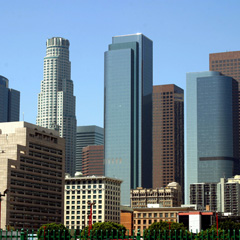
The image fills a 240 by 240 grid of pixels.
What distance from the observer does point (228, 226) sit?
186m

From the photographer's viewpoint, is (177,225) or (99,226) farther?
(99,226)

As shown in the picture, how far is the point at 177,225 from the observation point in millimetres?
172125

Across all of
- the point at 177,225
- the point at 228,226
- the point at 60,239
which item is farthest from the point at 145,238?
the point at 228,226

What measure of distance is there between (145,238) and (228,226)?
139167 millimetres

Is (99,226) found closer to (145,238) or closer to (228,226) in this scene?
(228,226)

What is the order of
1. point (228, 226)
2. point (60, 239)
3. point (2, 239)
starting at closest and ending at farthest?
point (60, 239), point (2, 239), point (228, 226)

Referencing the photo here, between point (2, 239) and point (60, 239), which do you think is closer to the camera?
point (60, 239)

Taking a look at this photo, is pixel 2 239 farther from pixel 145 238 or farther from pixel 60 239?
pixel 145 238

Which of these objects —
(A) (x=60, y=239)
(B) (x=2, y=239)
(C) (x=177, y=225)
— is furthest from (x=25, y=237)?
(C) (x=177, y=225)

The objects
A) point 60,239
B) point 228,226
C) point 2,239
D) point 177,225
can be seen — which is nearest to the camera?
point 60,239

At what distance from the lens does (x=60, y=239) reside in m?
46.9

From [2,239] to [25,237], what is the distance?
1.77 meters

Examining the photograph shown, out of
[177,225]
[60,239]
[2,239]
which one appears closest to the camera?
[60,239]

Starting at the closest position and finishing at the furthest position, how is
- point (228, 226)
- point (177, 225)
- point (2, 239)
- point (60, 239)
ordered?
point (60, 239)
point (2, 239)
point (177, 225)
point (228, 226)
